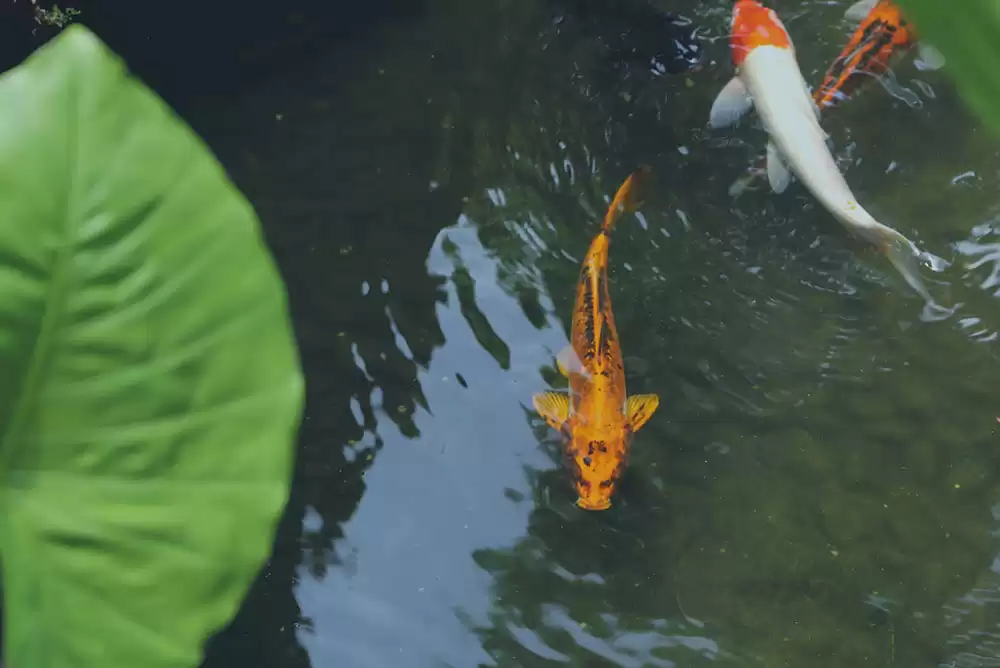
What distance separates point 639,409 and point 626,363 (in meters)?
0.17

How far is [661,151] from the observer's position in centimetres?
239

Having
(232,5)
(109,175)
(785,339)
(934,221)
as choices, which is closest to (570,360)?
(785,339)

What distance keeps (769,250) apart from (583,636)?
1.14m

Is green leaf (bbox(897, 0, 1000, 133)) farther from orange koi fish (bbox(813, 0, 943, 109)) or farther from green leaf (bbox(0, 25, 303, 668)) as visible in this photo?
orange koi fish (bbox(813, 0, 943, 109))

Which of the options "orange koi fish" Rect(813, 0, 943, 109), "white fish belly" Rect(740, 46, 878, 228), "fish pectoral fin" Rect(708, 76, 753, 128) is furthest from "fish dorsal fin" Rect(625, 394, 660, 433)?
"orange koi fish" Rect(813, 0, 943, 109)

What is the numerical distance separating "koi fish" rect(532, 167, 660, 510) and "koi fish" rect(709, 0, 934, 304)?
57 centimetres

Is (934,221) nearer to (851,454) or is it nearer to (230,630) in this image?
(851,454)

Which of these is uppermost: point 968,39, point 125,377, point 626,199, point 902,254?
point 968,39

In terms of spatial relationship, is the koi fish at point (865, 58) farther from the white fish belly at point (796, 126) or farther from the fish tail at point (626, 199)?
the fish tail at point (626, 199)

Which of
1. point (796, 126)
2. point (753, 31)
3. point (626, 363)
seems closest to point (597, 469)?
point (626, 363)

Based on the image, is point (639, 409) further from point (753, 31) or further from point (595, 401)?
point (753, 31)

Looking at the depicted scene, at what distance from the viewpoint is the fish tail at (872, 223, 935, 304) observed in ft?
6.49

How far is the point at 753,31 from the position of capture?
8.06 feet

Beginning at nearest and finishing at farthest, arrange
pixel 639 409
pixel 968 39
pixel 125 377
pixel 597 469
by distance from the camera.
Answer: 1. pixel 968 39
2. pixel 125 377
3. pixel 597 469
4. pixel 639 409
